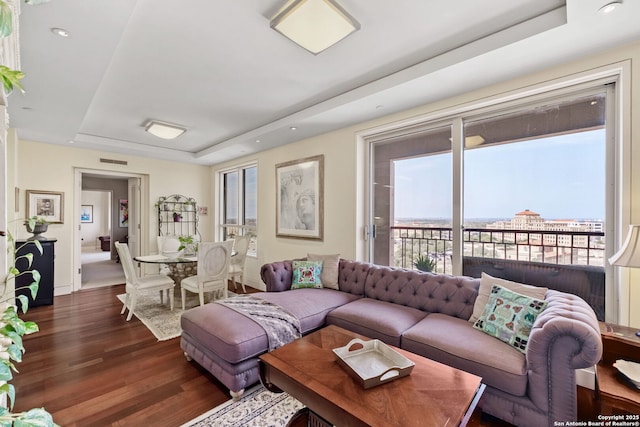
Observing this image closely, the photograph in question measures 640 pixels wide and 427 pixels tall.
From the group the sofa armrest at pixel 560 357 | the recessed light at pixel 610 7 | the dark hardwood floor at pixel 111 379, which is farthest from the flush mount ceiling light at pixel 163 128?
the sofa armrest at pixel 560 357

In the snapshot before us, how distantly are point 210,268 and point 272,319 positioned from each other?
Result: 183cm

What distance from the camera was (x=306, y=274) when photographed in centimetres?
351

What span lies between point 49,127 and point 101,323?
8.81 feet

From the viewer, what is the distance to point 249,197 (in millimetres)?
5855

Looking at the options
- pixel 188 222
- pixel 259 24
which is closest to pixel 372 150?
pixel 259 24

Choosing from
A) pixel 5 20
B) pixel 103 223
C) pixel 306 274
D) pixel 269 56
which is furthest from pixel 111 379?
pixel 103 223

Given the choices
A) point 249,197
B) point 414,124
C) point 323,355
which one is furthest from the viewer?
point 249,197

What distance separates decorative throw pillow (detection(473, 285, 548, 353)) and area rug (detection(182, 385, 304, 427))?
61.4 inches

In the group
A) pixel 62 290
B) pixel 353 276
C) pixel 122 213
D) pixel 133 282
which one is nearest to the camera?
pixel 353 276

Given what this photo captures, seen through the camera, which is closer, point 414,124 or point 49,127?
point 414,124

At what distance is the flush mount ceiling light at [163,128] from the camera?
3.99 m

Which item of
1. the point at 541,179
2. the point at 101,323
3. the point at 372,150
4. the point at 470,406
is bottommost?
the point at 101,323

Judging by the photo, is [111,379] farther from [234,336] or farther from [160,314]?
[160,314]

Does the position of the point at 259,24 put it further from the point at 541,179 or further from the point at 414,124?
the point at 541,179
